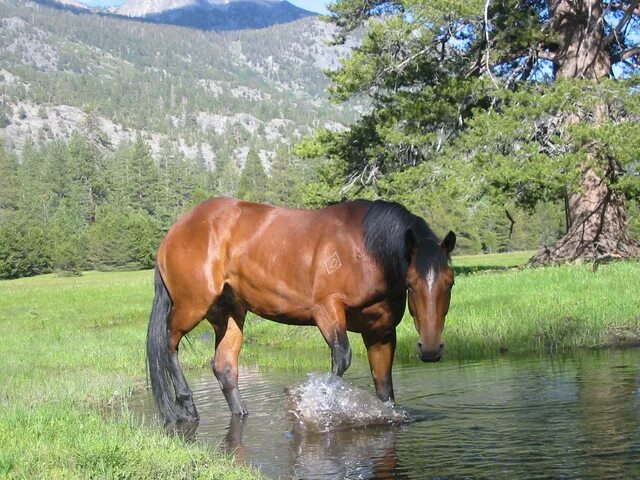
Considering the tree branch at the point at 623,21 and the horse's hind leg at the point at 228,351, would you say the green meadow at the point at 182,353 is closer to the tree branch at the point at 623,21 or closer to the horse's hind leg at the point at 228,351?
the horse's hind leg at the point at 228,351

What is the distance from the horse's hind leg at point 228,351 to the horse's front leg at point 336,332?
1.53m

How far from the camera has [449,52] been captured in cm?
2494

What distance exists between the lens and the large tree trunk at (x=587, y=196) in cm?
2222

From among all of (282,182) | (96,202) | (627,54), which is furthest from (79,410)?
(96,202)

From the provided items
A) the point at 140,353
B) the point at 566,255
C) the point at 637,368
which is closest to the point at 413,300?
the point at 637,368

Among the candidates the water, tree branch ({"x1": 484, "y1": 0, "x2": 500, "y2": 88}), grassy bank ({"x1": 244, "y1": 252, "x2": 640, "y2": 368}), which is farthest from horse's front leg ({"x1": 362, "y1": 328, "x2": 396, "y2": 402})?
tree branch ({"x1": 484, "y1": 0, "x2": 500, "y2": 88})

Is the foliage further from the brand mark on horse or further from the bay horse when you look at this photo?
the brand mark on horse

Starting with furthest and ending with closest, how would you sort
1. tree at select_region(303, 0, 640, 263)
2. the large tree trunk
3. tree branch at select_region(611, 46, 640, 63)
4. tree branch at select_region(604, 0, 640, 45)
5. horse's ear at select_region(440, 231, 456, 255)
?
tree branch at select_region(611, 46, 640, 63)
the large tree trunk
tree branch at select_region(604, 0, 640, 45)
tree at select_region(303, 0, 640, 263)
horse's ear at select_region(440, 231, 456, 255)

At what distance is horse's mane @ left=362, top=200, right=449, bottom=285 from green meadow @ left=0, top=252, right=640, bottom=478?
2.18 metres

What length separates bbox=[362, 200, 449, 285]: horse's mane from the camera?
653 cm

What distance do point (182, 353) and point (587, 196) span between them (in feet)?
42.5

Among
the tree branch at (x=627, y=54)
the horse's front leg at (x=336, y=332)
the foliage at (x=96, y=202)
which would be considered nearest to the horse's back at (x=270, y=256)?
the horse's front leg at (x=336, y=332)

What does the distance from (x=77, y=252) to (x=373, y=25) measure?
191 feet

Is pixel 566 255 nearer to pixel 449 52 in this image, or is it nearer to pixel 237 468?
pixel 449 52
